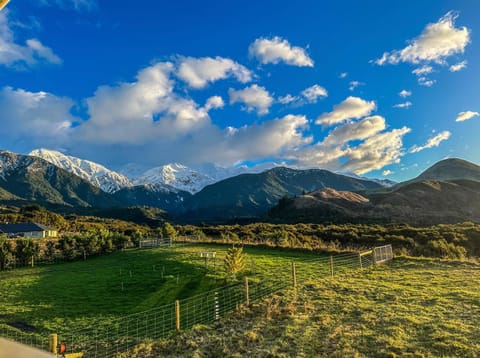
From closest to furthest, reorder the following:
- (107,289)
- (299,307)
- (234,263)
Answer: (299,307) < (234,263) < (107,289)

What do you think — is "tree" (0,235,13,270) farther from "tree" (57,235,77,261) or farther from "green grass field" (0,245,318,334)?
"green grass field" (0,245,318,334)

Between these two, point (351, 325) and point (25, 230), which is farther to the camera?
point (25, 230)

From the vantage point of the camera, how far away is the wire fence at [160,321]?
34.7 ft

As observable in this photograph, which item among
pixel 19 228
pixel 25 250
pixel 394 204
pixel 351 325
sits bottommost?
pixel 351 325

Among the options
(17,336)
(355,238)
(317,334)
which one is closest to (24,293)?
(17,336)

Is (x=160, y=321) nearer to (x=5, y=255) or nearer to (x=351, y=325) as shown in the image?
(x=351, y=325)

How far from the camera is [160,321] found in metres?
12.2

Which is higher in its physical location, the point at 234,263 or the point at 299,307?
the point at 234,263

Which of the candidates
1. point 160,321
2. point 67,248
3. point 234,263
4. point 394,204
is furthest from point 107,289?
point 394,204

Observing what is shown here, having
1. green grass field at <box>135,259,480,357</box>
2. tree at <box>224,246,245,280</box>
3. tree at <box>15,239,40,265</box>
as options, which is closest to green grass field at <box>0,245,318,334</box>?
tree at <box>224,246,245,280</box>

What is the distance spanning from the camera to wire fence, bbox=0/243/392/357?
34.7 feet

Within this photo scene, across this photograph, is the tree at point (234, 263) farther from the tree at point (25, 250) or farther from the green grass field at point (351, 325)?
the tree at point (25, 250)

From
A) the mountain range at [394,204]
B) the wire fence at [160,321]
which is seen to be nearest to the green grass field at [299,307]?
the wire fence at [160,321]

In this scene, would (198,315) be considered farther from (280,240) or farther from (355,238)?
(355,238)
